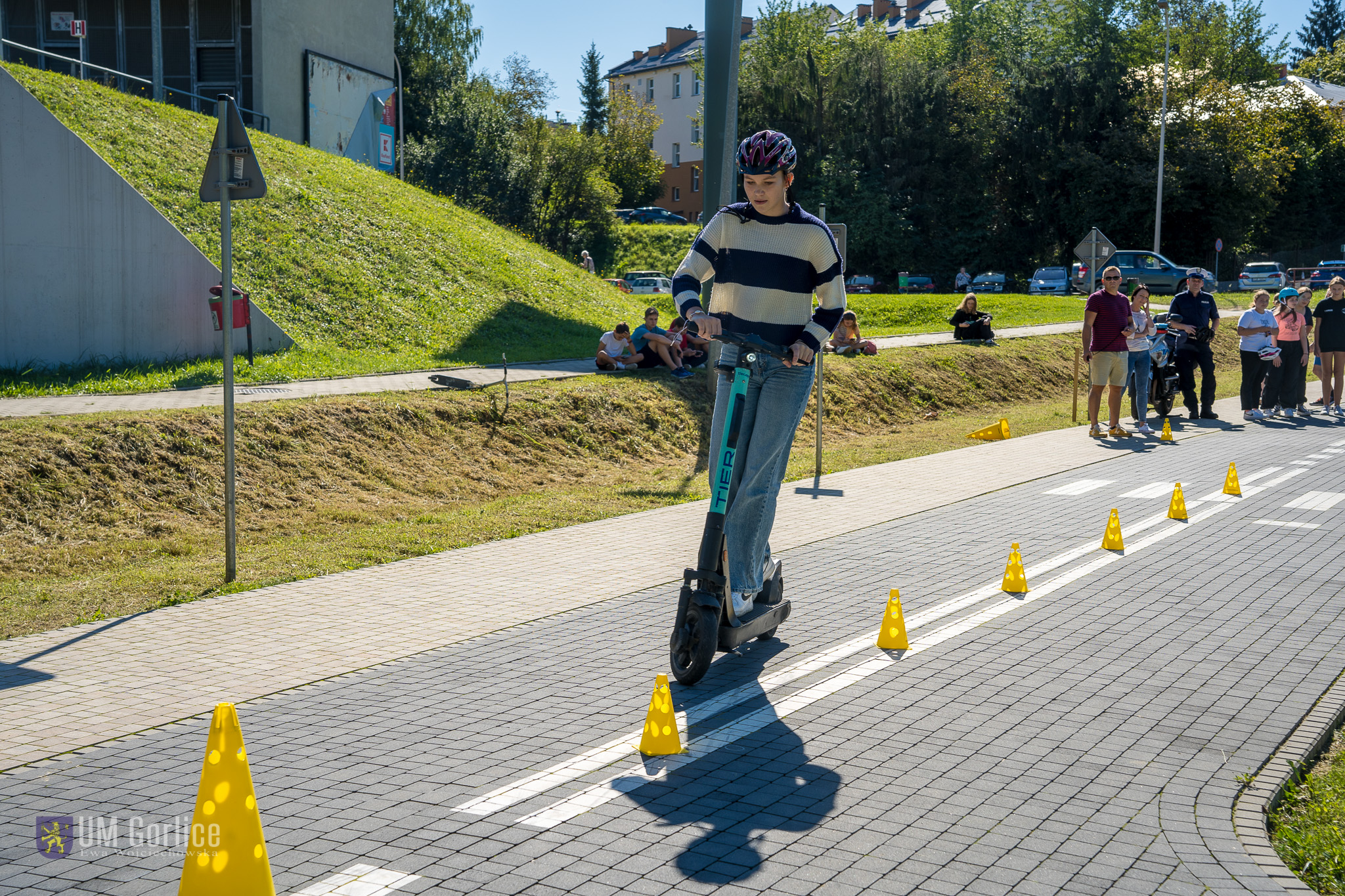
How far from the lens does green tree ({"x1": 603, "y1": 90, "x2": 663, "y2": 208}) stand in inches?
Result: 3031

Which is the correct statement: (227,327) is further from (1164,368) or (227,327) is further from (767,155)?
(1164,368)

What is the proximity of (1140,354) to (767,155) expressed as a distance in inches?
512

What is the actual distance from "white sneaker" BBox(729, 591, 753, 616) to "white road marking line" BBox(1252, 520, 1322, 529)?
20.1 feet

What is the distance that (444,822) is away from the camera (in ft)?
13.2

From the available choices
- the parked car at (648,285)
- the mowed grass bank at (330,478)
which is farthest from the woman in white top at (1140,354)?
the parked car at (648,285)

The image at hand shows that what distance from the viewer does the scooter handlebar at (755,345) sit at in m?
5.54

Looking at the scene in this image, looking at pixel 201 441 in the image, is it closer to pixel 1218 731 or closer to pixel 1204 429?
pixel 1218 731

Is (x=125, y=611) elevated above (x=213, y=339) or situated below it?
below

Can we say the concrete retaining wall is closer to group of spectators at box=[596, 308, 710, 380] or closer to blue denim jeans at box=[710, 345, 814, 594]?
group of spectators at box=[596, 308, 710, 380]

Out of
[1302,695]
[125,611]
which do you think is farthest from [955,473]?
[125,611]

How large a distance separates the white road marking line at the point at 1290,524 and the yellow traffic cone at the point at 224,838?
9178mm

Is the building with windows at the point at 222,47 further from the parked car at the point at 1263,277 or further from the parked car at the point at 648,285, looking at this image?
the parked car at the point at 1263,277

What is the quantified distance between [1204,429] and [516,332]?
1120 cm

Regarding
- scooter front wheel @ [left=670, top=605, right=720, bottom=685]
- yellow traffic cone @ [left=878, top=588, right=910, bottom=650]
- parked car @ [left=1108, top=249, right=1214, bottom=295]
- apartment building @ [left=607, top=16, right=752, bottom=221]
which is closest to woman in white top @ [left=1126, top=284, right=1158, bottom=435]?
yellow traffic cone @ [left=878, top=588, right=910, bottom=650]
